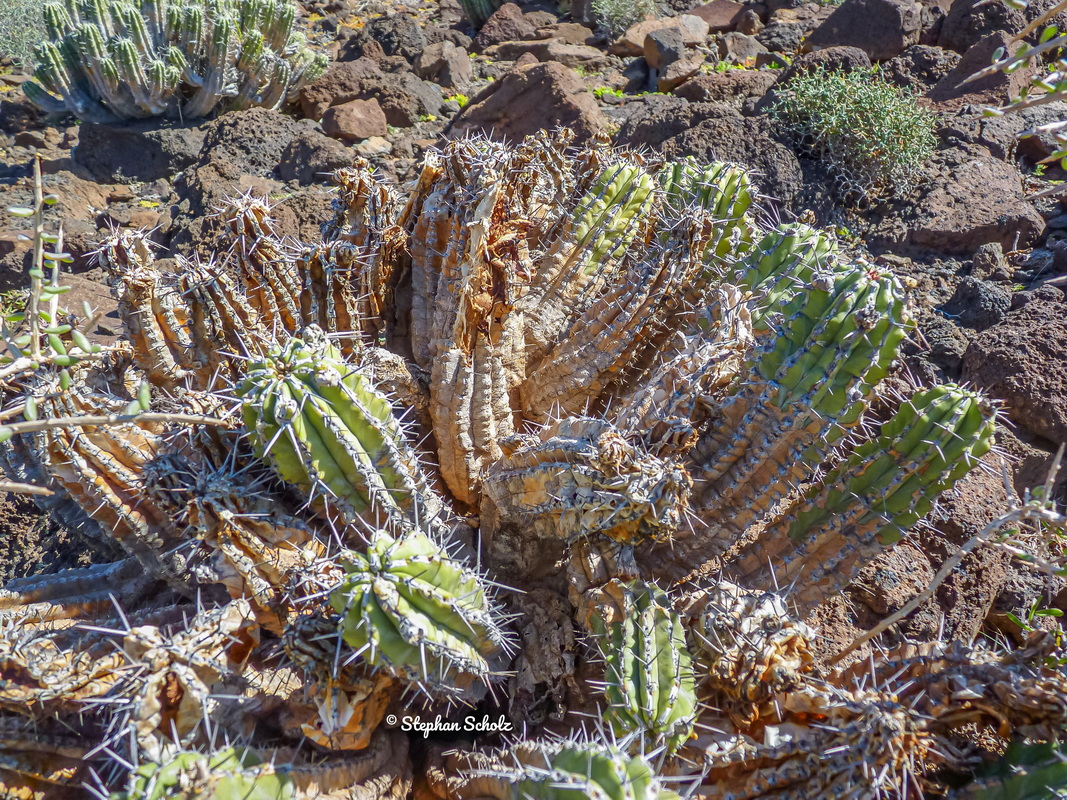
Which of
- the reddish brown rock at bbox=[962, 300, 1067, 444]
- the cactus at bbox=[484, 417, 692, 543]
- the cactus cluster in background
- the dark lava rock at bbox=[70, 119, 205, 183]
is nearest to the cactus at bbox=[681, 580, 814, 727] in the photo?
the cactus cluster in background

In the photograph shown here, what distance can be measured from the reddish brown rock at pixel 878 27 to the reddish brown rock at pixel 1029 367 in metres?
5.46

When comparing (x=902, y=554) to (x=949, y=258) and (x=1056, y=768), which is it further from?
(x=949, y=258)

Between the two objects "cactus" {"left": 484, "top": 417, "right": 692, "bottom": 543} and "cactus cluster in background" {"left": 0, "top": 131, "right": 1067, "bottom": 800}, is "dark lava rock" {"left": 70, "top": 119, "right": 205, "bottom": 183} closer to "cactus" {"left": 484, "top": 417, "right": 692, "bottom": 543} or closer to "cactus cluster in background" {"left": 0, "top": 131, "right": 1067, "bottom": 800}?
"cactus cluster in background" {"left": 0, "top": 131, "right": 1067, "bottom": 800}

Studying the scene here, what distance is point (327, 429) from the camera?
229 centimetres

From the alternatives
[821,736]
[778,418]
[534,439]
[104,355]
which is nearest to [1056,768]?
[821,736]

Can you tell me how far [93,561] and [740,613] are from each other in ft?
9.54

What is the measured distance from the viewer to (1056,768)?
1894 millimetres

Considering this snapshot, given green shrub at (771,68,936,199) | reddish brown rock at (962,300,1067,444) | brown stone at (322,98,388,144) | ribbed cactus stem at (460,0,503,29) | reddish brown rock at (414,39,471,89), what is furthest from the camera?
ribbed cactus stem at (460,0,503,29)

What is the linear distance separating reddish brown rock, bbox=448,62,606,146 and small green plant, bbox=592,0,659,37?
4028 mm

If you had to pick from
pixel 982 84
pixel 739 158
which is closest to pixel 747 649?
pixel 739 158

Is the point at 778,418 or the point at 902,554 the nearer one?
the point at 778,418

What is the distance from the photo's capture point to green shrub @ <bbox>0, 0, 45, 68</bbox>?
34.3 ft

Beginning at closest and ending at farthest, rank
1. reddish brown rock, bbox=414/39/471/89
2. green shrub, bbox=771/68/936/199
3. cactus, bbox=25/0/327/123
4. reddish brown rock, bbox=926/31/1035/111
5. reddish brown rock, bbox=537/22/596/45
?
green shrub, bbox=771/68/936/199 → reddish brown rock, bbox=926/31/1035/111 → cactus, bbox=25/0/327/123 → reddish brown rock, bbox=414/39/471/89 → reddish brown rock, bbox=537/22/596/45

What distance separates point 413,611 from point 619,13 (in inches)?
418
